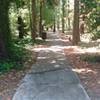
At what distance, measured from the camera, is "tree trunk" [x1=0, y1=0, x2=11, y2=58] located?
42.8ft

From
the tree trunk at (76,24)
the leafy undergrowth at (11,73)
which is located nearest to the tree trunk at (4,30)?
the leafy undergrowth at (11,73)

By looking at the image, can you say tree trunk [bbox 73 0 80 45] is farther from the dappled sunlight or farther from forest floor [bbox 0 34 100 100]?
the dappled sunlight

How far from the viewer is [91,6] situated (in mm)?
13883

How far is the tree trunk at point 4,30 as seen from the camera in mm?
13044

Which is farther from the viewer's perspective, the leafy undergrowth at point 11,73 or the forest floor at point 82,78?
the leafy undergrowth at point 11,73

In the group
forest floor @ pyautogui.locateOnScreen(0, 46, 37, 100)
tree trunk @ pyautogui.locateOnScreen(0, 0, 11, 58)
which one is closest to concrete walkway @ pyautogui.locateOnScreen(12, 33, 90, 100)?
forest floor @ pyautogui.locateOnScreen(0, 46, 37, 100)

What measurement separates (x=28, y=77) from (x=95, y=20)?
485cm

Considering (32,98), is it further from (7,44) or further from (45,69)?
(7,44)

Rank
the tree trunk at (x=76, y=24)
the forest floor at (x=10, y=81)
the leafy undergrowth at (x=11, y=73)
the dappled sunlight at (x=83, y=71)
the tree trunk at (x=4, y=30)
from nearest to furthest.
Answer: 1. the forest floor at (x=10, y=81)
2. the leafy undergrowth at (x=11, y=73)
3. the dappled sunlight at (x=83, y=71)
4. the tree trunk at (x=4, y=30)
5. the tree trunk at (x=76, y=24)

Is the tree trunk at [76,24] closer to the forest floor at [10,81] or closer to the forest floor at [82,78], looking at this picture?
the forest floor at [82,78]

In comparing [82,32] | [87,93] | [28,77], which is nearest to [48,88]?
[87,93]

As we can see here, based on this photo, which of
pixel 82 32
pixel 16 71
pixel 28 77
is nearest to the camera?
pixel 28 77

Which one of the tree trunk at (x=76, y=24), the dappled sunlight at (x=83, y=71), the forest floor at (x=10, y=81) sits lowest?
the dappled sunlight at (x=83, y=71)

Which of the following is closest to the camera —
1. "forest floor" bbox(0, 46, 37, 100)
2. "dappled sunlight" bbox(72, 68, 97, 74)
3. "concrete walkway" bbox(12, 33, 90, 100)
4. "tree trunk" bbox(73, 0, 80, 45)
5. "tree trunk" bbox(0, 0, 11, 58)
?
"concrete walkway" bbox(12, 33, 90, 100)
